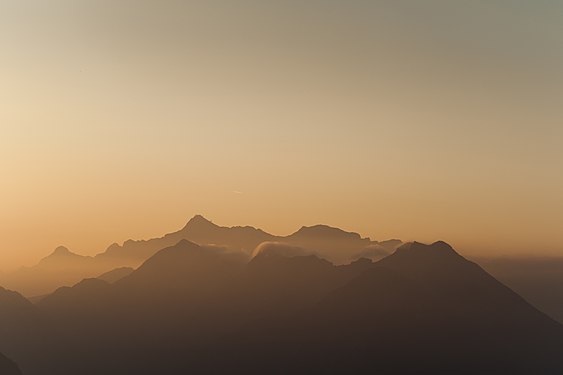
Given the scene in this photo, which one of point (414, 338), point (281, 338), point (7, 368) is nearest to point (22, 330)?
point (281, 338)

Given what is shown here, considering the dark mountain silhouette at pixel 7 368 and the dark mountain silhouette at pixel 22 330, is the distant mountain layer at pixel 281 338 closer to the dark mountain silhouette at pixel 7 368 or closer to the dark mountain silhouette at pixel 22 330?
the dark mountain silhouette at pixel 22 330

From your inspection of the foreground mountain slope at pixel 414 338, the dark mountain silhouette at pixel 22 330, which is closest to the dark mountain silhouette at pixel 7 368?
the dark mountain silhouette at pixel 22 330

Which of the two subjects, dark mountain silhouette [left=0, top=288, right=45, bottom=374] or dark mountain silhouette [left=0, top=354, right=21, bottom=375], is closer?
dark mountain silhouette [left=0, top=354, right=21, bottom=375]

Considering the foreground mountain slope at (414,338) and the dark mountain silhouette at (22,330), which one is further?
the dark mountain silhouette at (22,330)

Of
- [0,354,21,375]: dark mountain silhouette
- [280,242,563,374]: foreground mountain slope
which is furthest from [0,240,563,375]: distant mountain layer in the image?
[0,354,21,375]: dark mountain silhouette

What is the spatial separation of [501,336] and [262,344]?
202ft

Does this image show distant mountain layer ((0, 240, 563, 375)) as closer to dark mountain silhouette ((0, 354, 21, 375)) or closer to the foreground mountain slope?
the foreground mountain slope

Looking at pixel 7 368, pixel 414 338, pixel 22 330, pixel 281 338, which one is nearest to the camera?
pixel 7 368

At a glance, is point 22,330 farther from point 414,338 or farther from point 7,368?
point 414,338

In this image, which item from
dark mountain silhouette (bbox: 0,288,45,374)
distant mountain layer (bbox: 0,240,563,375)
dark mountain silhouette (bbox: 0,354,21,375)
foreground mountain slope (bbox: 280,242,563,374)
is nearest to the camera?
dark mountain silhouette (bbox: 0,354,21,375)

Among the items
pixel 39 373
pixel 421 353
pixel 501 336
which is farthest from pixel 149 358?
pixel 501 336

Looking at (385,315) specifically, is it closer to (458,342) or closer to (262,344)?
(458,342)

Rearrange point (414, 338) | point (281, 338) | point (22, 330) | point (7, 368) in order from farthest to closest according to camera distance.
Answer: point (22, 330) → point (414, 338) → point (281, 338) → point (7, 368)

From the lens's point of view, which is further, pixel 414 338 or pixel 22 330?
pixel 22 330
